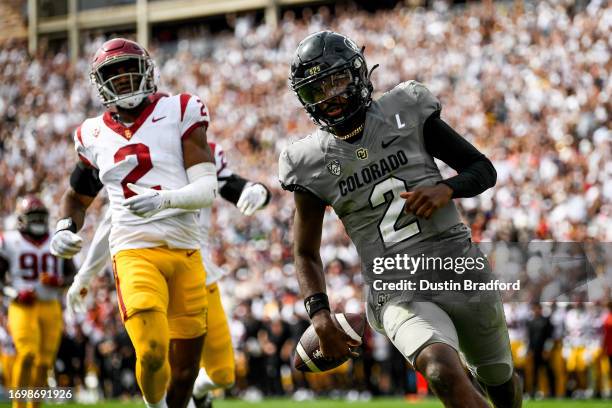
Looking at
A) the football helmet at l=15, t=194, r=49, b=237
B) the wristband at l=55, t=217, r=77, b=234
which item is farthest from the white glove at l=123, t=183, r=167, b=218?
the football helmet at l=15, t=194, r=49, b=237

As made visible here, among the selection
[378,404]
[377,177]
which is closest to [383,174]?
[377,177]

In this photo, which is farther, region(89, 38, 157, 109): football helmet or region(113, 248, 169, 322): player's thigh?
region(89, 38, 157, 109): football helmet

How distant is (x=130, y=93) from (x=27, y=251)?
4451 mm

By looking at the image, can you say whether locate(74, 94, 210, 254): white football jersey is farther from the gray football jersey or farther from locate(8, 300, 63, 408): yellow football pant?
locate(8, 300, 63, 408): yellow football pant

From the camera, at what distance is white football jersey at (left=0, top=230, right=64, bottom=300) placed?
8.99 m

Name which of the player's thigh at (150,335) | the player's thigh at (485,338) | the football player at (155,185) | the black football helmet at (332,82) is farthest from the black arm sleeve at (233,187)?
the player's thigh at (485,338)

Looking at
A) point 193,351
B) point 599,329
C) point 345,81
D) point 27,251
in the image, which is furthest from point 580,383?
point 345,81

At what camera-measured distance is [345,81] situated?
4180 millimetres

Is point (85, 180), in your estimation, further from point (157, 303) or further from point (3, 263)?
point (3, 263)

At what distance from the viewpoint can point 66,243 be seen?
538cm

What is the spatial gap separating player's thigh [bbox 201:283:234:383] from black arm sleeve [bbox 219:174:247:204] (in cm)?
59

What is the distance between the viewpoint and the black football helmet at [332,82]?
13.6 ft

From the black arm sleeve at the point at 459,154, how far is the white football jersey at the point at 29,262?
5.50 meters

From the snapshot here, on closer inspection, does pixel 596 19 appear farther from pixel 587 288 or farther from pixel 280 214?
pixel 587 288
